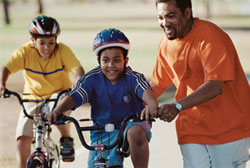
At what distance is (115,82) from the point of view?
494 centimetres

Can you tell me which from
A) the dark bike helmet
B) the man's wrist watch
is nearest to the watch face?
the man's wrist watch

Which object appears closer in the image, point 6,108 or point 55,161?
point 55,161

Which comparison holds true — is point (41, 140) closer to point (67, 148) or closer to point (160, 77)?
point (67, 148)

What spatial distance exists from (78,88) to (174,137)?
4593mm

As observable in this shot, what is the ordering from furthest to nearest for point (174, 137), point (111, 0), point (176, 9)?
point (111, 0) < point (174, 137) < point (176, 9)

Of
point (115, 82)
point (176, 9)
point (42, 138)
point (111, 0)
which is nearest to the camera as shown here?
point (176, 9)

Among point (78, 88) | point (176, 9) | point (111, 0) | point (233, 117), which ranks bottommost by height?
point (233, 117)

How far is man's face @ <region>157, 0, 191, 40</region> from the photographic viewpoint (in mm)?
4609

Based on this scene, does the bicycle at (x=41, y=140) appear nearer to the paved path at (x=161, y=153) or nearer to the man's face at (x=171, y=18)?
the paved path at (x=161, y=153)

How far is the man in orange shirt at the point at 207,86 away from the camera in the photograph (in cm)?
456

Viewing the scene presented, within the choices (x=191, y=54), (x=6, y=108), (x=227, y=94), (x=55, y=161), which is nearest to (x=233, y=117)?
(x=227, y=94)

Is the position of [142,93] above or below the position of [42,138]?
above

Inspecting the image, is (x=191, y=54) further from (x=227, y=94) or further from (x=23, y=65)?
(x=23, y=65)

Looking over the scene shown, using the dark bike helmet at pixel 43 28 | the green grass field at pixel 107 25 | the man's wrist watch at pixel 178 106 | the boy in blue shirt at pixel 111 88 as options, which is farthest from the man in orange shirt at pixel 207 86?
the green grass field at pixel 107 25
